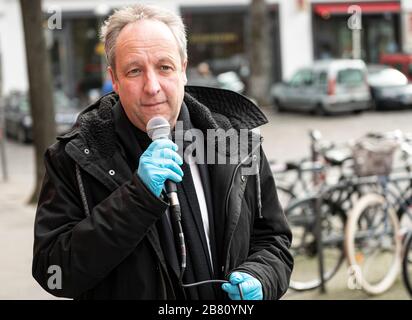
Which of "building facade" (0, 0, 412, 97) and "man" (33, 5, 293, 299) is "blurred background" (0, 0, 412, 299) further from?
"man" (33, 5, 293, 299)

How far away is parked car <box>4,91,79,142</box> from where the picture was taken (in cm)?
1931

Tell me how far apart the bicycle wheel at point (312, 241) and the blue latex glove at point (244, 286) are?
367cm

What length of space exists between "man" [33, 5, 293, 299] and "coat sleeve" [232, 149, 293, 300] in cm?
2

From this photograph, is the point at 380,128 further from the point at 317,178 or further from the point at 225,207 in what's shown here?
the point at 225,207

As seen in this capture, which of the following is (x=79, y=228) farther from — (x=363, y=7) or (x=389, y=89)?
(x=363, y=7)

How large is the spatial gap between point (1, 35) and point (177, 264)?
28.4 metres

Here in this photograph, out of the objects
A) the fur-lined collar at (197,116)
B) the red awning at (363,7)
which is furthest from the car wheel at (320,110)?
the fur-lined collar at (197,116)

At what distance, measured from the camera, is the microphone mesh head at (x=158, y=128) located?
2.11 metres

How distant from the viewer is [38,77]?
986 cm

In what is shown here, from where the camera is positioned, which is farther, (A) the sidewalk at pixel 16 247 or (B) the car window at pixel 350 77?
(B) the car window at pixel 350 77

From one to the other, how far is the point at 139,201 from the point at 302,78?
2151cm

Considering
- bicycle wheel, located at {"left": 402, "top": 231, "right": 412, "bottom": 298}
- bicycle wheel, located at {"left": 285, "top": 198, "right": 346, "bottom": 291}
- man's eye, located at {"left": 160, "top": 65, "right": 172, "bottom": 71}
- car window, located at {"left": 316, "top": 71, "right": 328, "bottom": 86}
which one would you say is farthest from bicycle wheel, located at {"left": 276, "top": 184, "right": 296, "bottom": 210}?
car window, located at {"left": 316, "top": 71, "right": 328, "bottom": 86}

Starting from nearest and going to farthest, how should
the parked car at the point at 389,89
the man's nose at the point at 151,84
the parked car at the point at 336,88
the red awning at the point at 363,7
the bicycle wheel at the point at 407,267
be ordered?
the man's nose at the point at 151,84 < the bicycle wheel at the point at 407,267 < the parked car at the point at 336,88 < the parked car at the point at 389,89 < the red awning at the point at 363,7

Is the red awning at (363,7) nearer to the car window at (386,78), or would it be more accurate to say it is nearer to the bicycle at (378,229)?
the car window at (386,78)
